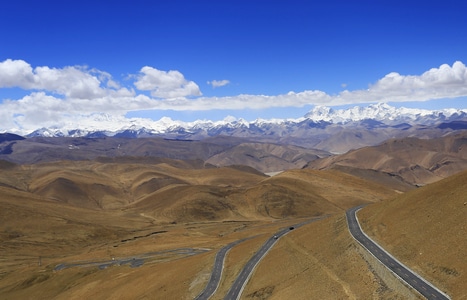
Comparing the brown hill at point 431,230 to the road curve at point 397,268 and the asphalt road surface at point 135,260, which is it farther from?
the asphalt road surface at point 135,260

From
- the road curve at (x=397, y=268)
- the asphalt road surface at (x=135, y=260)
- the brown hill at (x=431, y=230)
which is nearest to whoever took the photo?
the road curve at (x=397, y=268)

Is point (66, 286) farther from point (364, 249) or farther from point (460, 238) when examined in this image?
point (460, 238)

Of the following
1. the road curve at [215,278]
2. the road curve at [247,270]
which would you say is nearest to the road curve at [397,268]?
the road curve at [247,270]

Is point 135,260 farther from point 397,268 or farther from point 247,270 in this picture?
point 397,268

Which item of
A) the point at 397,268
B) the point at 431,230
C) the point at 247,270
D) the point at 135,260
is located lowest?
the point at 135,260

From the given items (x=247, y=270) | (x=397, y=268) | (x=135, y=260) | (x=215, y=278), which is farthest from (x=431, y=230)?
(x=135, y=260)

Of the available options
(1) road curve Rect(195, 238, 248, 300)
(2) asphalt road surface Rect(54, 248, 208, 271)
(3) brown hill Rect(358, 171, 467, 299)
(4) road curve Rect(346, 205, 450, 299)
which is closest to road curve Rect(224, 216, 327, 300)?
(1) road curve Rect(195, 238, 248, 300)
